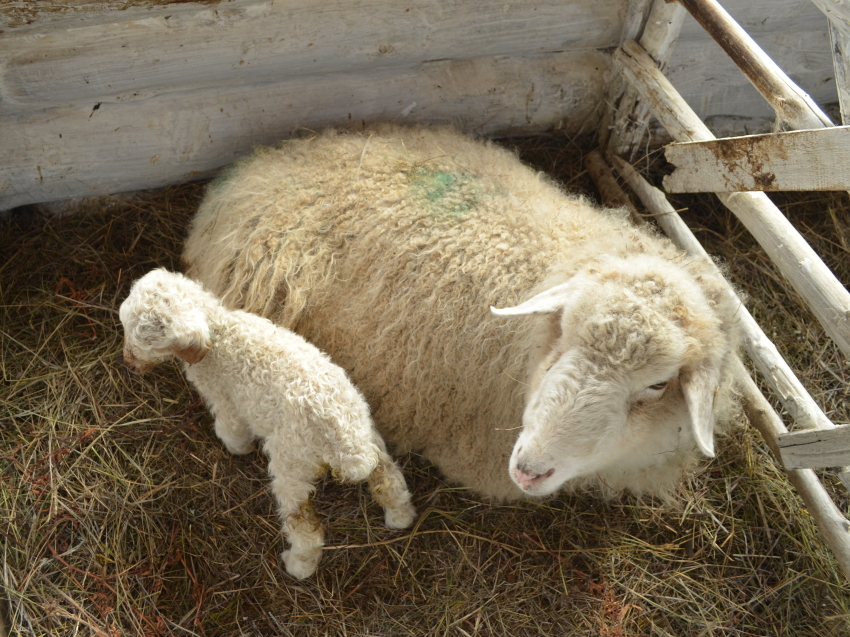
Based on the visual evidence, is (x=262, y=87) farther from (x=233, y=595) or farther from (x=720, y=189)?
(x=233, y=595)

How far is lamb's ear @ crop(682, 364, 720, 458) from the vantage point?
2.02 meters

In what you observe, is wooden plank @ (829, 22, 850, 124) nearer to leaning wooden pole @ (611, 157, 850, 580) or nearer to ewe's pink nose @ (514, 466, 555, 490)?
leaning wooden pole @ (611, 157, 850, 580)

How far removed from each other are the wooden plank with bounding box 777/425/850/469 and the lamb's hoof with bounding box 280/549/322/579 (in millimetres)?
2055

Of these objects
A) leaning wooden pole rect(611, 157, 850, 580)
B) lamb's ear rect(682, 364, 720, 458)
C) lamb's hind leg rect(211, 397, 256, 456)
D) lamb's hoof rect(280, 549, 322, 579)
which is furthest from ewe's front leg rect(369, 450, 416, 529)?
leaning wooden pole rect(611, 157, 850, 580)

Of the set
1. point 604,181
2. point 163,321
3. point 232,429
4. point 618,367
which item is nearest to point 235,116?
point 163,321

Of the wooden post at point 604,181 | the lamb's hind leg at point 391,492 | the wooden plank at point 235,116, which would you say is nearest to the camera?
the lamb's hind leg at point 391,492

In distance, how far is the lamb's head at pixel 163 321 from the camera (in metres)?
2.31

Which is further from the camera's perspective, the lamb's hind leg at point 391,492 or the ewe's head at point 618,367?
the lamb's hind leg at point 391,492

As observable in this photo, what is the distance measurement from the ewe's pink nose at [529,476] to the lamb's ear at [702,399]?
485 millimetres

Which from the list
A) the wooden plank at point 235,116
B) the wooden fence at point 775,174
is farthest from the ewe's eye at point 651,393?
the wooden plank at point 235,116

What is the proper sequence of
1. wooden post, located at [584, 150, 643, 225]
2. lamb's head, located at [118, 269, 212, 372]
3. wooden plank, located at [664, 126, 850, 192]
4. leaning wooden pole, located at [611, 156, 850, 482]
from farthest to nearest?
wooden post, located at [584, 150, 643, 225] → leaning wooden pole, located at [611, 156, 850, 482] → lamb's head, located at [118, 269, 212, 372] → wooden plank, located at [664, 126, 850, 192]

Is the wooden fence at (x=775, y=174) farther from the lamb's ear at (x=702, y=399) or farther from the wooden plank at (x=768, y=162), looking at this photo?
the lamb's ear at (x=702, y=399)

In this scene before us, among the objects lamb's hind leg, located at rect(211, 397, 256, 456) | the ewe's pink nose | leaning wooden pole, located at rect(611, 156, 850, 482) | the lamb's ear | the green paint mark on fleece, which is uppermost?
the green paint mark on fleece

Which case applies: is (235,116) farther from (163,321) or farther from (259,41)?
(163,321)
